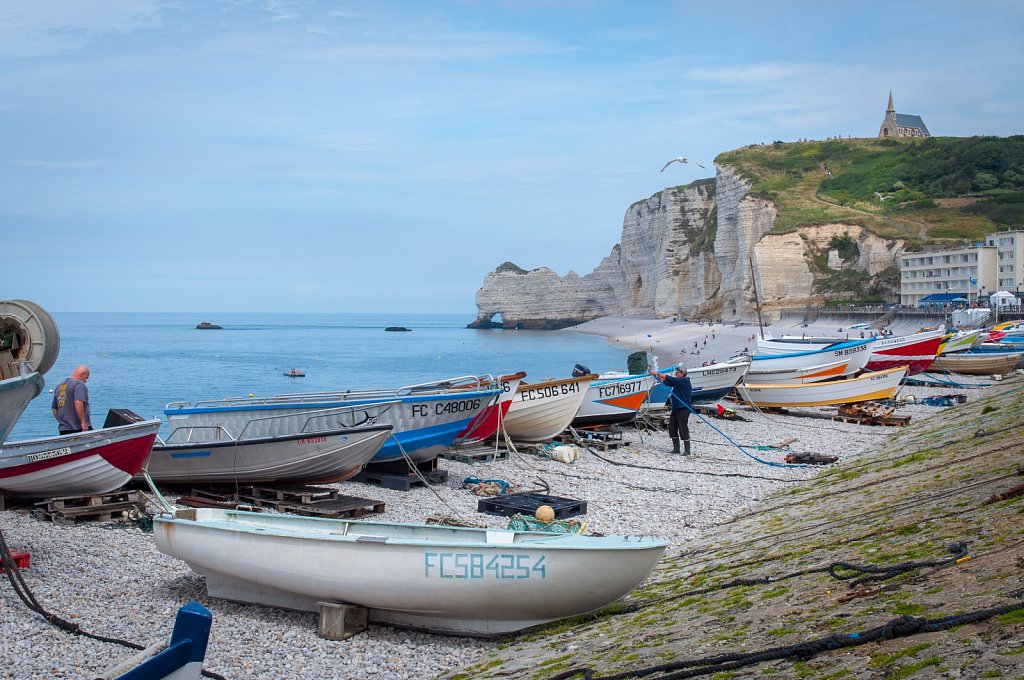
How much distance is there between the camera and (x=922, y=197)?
94625 mm

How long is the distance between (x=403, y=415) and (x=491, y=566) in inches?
319

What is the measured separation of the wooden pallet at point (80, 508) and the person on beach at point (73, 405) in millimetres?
973

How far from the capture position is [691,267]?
335ft

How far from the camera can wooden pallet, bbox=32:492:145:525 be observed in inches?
476

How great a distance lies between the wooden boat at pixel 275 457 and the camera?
1412cm

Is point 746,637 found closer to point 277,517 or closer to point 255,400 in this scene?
point 277,517

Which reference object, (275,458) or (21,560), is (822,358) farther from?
(21,560)

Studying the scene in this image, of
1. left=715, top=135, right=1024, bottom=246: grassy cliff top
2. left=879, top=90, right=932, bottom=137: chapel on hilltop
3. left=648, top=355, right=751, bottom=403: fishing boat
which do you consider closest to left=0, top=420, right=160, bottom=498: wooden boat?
left=648, top=355, right=751, bottom=403: fishing boat

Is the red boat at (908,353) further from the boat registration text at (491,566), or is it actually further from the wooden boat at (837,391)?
the boat registration text at (491,566)

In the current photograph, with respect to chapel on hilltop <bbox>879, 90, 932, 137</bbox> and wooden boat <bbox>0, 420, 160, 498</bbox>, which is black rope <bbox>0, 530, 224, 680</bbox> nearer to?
wooden boat <bbox>0, 420, 160, 498</bbox>

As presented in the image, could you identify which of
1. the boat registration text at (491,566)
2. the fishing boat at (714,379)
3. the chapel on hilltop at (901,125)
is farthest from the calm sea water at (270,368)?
the chapel on hilltop at (901,125)

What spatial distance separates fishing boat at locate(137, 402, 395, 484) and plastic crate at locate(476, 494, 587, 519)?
2163 mm

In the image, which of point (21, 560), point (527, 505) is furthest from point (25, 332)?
point (527, 505)

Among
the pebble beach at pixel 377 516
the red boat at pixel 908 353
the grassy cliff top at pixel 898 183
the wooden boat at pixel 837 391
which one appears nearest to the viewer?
the pebble beach at pixel 377 516
